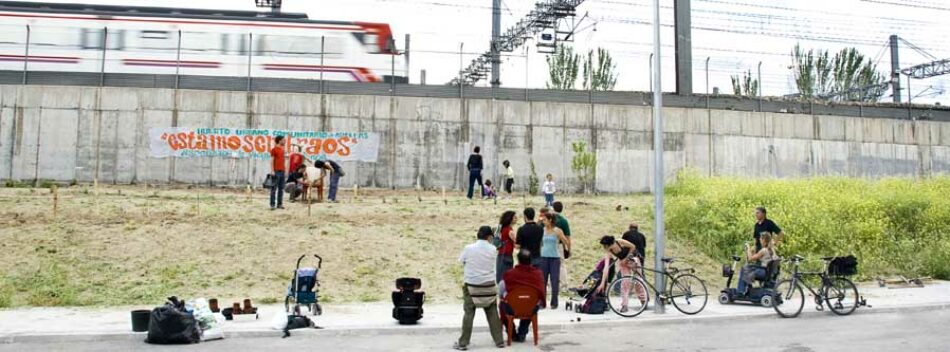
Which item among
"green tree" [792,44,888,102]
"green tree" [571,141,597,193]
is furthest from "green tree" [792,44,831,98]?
"green tree" [571,141,597,193]

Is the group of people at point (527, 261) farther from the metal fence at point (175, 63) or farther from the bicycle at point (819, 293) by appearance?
the metal fence at point (175, 63)

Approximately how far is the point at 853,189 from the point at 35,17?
29.2 m

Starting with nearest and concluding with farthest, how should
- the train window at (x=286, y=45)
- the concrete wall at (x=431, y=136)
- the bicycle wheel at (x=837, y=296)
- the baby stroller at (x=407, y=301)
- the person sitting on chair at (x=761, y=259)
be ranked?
the baby stroller at (x=407, y=301) → the bicycle wheel at (x=837, y=296) → the person sitting on chair at (x=761, y=259) → the concrete wall at (x=431, y=136) → the train window at (x=286, y=45)

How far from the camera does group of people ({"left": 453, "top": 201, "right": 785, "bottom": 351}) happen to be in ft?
28.6

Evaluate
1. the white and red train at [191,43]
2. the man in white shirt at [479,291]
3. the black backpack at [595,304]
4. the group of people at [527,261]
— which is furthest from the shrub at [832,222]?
the white and red train at [191,43]

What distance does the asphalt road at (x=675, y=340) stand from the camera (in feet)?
28.7

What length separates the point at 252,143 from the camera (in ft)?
84.7

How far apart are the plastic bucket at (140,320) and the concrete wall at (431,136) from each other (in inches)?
663

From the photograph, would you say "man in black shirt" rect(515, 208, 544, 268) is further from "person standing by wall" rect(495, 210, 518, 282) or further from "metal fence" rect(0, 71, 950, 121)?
"metal fence" rect(0, 71, 950, 121)

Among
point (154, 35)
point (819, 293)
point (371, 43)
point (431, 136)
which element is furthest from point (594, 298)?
point (154, 35)

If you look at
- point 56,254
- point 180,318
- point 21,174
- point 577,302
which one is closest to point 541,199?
point 577,302

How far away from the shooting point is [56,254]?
14016 mm

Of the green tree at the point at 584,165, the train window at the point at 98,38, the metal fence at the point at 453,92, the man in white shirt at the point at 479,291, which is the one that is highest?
the train window at the point at 98,38

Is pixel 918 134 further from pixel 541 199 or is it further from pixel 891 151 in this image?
pixel 541 199
